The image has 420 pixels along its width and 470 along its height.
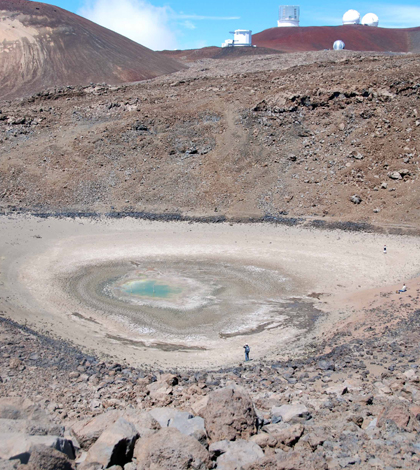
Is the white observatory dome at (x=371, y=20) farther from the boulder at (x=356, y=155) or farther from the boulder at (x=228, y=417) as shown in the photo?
the boulder at (x=228, y=417)

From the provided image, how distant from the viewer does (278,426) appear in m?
7.61

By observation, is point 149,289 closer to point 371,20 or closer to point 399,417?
point 399,417

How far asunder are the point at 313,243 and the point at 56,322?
12.1 m

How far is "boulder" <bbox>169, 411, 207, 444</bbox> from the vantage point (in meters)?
7.00

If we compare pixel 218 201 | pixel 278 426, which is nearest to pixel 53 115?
pixel 218 201

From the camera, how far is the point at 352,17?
70562 millimetres

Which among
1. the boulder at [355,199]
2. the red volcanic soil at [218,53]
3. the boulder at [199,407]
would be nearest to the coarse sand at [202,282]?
the boulder at [355,199]

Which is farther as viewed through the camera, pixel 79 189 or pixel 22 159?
pixel 22 159

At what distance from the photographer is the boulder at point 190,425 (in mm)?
6996

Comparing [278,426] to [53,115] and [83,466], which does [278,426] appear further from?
[53,115]

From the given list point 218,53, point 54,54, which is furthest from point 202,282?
point 218,53

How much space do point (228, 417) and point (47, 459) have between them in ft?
8.46

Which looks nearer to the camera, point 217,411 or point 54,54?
point 217,411

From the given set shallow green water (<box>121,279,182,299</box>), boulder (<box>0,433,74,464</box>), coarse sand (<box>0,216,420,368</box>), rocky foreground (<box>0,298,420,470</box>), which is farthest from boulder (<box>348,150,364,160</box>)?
boulder (<box>0,433,74,464</box>)
